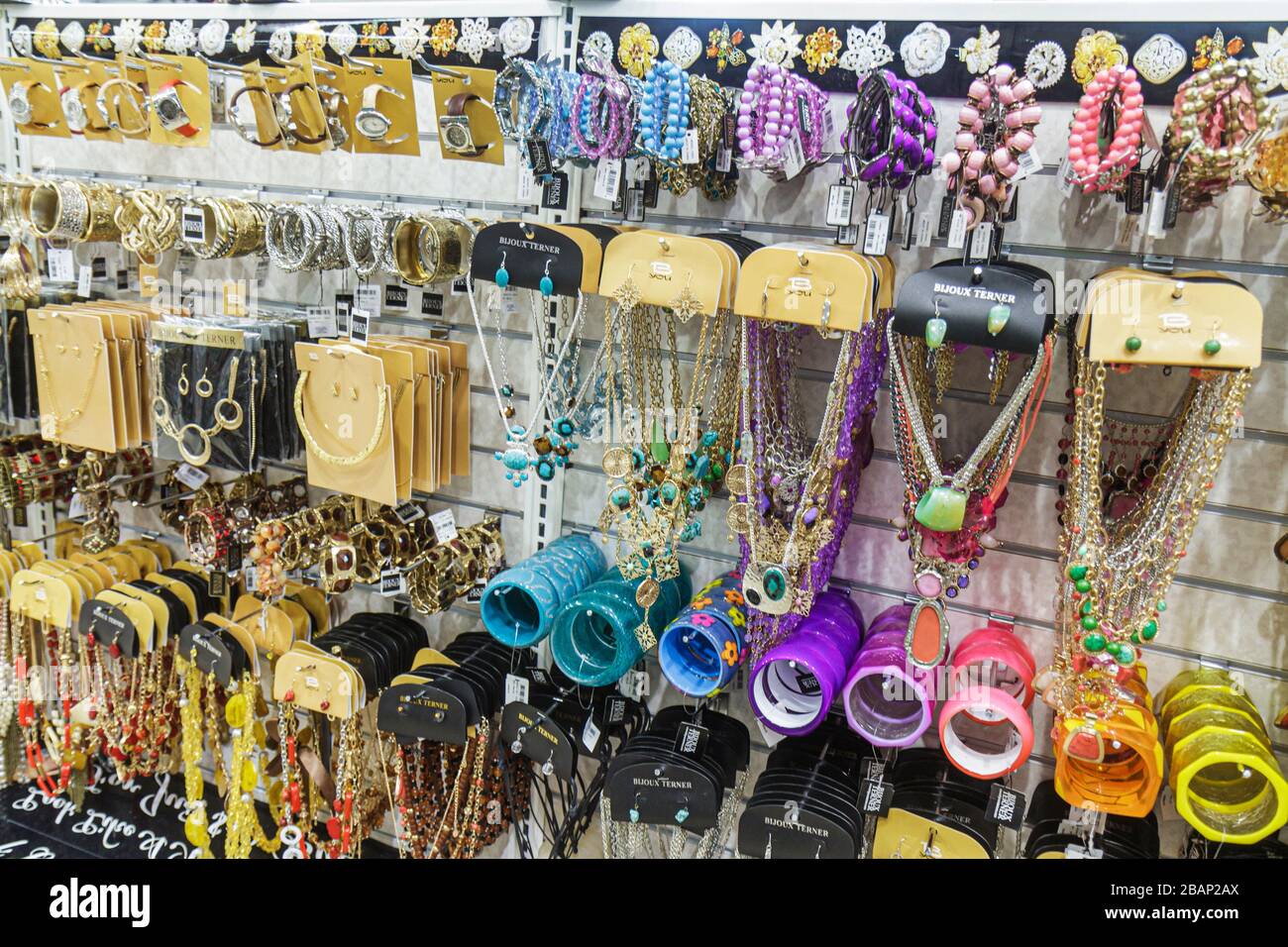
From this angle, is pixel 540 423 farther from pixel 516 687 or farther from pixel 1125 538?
pixel 1125 538

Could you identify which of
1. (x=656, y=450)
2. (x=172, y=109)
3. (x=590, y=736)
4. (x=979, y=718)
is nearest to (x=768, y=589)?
(x=656, y=450)

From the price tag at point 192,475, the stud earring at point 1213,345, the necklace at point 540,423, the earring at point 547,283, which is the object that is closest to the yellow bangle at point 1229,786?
the stud earring at point 1213,345

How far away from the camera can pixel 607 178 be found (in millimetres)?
2141

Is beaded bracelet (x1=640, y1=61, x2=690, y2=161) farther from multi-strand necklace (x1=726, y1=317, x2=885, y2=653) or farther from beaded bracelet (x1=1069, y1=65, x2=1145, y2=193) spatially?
beaded bracelet (x1=1069, y1=65, x2=1145, y2=193)

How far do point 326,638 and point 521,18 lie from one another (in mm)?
1770

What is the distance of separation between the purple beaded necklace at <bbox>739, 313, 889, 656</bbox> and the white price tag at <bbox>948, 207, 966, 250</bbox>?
0.21 metres

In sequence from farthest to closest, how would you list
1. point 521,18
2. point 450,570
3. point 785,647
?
1. point 450,570
2. point 521,18
3. point 785,647

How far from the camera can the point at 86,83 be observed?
2.68 meters

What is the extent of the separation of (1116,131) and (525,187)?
132 centimetres

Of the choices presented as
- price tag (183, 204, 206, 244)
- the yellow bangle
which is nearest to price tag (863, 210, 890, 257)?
the yellow bangle

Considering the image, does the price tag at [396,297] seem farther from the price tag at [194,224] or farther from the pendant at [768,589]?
the pendant at [768,589]

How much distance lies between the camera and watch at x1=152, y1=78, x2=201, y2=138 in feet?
8.38
